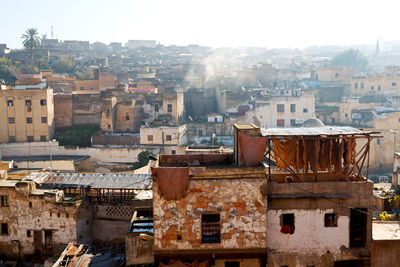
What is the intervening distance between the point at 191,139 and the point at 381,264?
2967cm

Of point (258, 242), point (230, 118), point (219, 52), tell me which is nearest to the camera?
point (258, 242)

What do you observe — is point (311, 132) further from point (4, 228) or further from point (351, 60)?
point (351, 60)

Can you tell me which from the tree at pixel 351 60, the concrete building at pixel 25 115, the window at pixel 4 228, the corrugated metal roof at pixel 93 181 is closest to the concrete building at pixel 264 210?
the corrugated metal roof at pixel 93 181

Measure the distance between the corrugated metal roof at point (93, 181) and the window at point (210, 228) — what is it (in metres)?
10.4

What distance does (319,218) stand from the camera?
43.3 ft

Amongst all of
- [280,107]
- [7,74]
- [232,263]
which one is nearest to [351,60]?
[280,107]

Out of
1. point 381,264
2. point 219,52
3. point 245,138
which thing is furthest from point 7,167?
point 219,52

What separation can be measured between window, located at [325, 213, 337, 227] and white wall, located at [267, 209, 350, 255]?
82 mm

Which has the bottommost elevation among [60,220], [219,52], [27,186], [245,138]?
[60,220]

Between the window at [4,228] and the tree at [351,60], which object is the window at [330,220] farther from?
the tree at [351,60]

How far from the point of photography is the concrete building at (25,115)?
4241cm

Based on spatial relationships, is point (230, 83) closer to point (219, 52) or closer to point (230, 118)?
point (230, 118)

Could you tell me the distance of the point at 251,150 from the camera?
13.5m

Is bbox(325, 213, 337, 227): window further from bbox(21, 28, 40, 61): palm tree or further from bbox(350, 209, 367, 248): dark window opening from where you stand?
bbox(21, 28, 40, 61): palm tree
